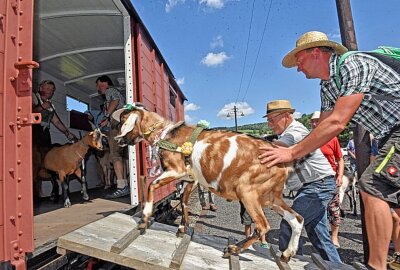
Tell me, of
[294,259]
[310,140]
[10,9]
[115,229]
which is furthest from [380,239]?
[10,9]

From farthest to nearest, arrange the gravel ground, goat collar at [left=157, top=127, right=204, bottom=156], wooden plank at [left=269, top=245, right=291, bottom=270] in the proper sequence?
the gravel ground < goat collar at [left=157, top=127, right=204, bottom=156] < wooden plank at [left=269, top=245, right=291, bottom=270]

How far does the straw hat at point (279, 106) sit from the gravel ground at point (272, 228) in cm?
272

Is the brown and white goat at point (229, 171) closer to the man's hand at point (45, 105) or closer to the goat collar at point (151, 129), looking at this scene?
the goat collar at point (151, 129)

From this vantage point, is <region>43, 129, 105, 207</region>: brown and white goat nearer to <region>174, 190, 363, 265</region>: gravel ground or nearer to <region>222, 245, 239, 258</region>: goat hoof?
<region>174, 190, 363, 265</region>: gravel ground

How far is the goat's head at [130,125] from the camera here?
12.1 ft

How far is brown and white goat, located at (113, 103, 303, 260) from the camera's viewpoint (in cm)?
305

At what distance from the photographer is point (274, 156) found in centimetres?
300

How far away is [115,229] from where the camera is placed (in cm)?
330

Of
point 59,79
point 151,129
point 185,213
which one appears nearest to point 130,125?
point 151,129

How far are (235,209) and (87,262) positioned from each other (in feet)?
25.9

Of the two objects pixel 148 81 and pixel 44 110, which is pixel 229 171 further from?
pixel 44 110

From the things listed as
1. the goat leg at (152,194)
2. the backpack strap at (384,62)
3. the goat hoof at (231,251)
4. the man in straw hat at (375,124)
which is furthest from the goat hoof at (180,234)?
the backpack strap at (384,62)

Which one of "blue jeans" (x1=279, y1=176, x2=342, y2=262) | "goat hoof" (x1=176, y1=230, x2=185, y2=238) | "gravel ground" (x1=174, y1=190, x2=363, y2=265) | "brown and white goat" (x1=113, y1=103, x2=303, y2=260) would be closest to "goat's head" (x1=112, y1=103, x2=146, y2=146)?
"brown and white goat" (x1=113, y1=103, x2=303, y2=260)

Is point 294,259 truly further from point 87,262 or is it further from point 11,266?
point 11,266
